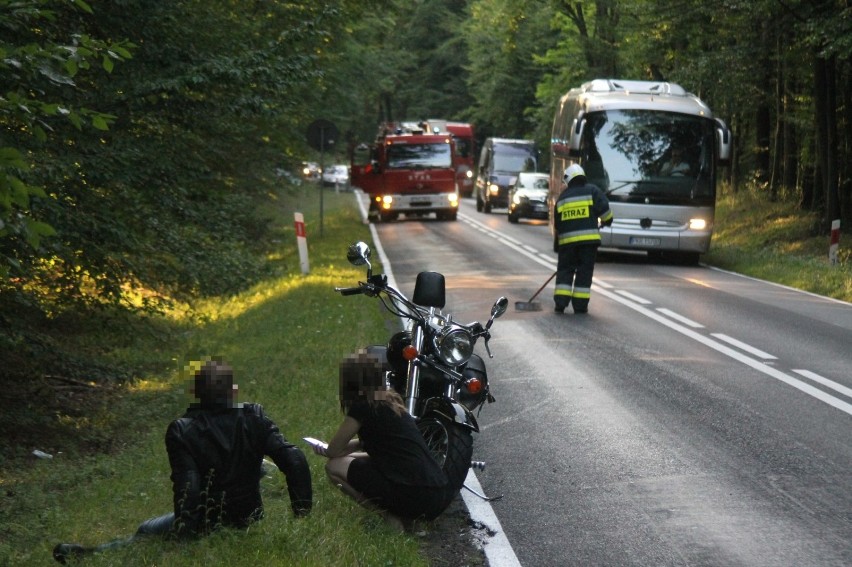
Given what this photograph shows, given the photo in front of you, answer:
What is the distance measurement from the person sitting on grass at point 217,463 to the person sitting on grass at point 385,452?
410mm

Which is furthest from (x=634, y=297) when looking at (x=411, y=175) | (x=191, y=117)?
(x=411, y=175)

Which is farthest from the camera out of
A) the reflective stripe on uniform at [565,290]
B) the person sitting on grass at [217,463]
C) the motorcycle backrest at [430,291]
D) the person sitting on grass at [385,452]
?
the reflective stripe on uniform at [565,290]

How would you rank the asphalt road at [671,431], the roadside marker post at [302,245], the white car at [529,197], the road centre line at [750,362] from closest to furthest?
1. the asphalt road at [671,431]
2. the road centre line at [750,362]
3. the roadside marker post at [302,245]
4. the white car at [529,197]

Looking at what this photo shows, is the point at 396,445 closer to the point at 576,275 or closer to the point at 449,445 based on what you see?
the point at 449,445

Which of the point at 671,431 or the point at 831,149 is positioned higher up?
the point at 831,149

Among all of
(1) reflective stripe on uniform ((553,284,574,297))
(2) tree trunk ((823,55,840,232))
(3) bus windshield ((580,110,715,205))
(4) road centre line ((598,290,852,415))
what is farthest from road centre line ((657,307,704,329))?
(2) tree trunk ((823,55,840,232))

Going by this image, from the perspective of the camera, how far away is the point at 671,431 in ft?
29.9

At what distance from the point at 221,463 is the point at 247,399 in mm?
5137

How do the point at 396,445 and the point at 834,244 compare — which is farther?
the point at 834,244

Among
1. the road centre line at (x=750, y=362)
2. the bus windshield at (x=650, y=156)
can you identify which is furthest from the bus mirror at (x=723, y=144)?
the road centre line at (x=750, y=362)

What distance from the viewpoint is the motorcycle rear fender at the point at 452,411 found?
22.7ft

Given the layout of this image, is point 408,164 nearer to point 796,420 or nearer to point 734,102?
point 734,102

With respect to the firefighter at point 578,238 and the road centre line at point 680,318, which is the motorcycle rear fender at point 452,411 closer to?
the road centre line at point 680,318

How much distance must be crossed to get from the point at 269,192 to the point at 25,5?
20.8 m
